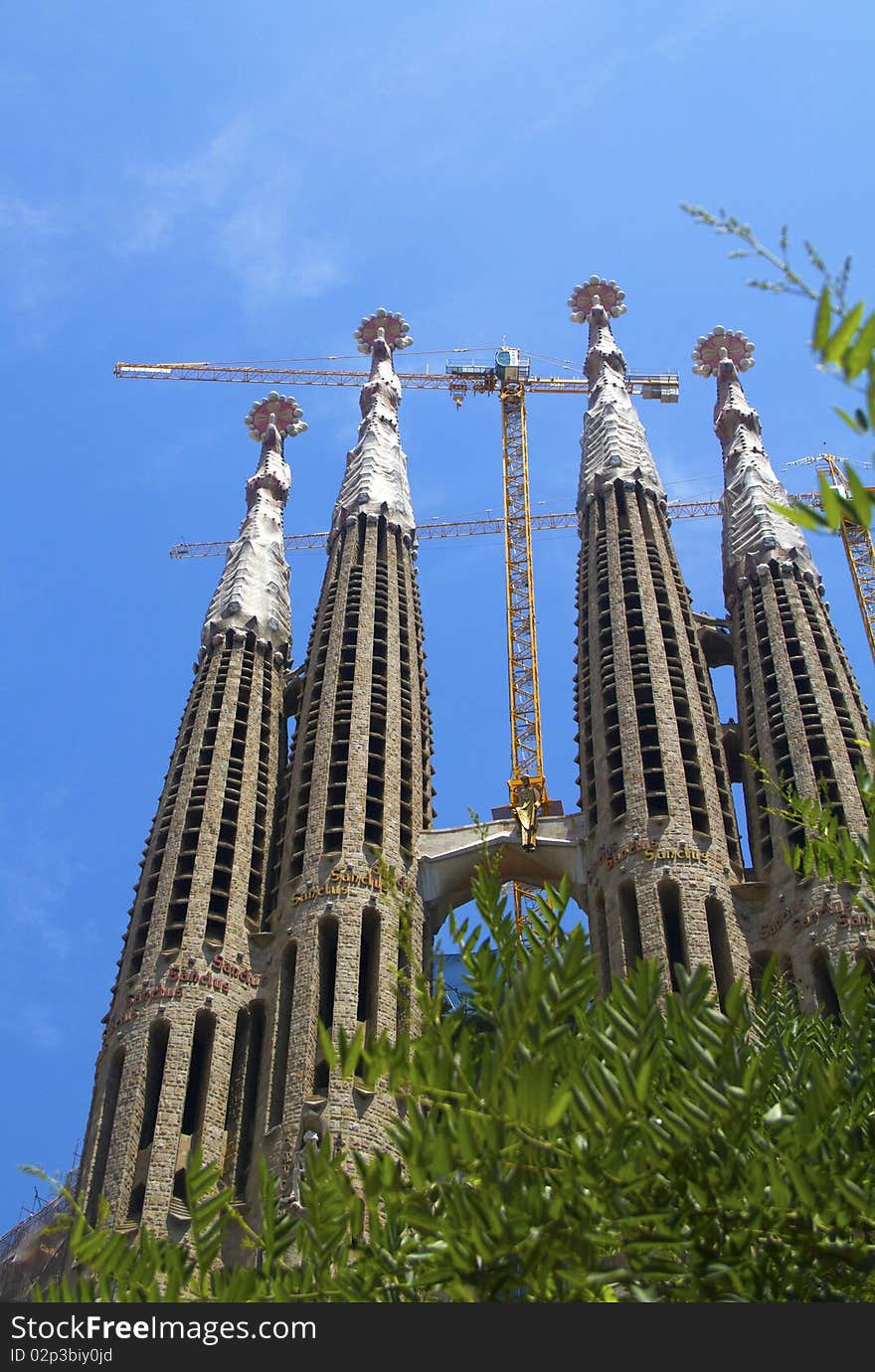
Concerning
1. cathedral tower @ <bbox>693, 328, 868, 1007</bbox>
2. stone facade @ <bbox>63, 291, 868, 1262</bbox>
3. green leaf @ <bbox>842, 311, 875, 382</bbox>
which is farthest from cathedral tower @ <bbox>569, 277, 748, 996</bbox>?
green leaf @ <bbox>842, 311, 875, 382</bbox>

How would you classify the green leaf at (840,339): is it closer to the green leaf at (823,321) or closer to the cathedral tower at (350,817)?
the green leaf at (823,321)

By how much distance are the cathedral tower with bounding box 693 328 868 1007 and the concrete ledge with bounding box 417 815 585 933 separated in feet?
15.4

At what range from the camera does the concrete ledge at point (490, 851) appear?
4459cm

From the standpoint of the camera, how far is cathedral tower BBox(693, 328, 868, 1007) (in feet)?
130

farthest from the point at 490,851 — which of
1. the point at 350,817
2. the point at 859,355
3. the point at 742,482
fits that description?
the point at 859,355

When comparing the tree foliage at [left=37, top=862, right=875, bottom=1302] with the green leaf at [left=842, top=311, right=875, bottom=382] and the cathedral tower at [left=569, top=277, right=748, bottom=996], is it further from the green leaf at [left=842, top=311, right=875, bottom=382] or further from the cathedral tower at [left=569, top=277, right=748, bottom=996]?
the cathedral tower at [left=569, top=277, right=748, bottom=996]

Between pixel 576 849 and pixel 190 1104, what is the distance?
12.6 m

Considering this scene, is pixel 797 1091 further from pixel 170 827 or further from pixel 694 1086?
pixel 170 827

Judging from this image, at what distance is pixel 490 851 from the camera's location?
144ft

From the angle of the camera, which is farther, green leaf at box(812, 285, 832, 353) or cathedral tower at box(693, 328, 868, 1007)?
cathedral tower at box(693, 328, 868, 1007)

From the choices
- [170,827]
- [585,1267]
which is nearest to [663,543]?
[170,827]

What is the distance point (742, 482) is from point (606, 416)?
586 cm

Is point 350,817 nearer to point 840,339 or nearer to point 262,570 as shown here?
point 262,570

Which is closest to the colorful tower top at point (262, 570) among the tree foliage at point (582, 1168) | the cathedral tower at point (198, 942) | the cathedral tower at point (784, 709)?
the cathedral tower at point (198, 942)
